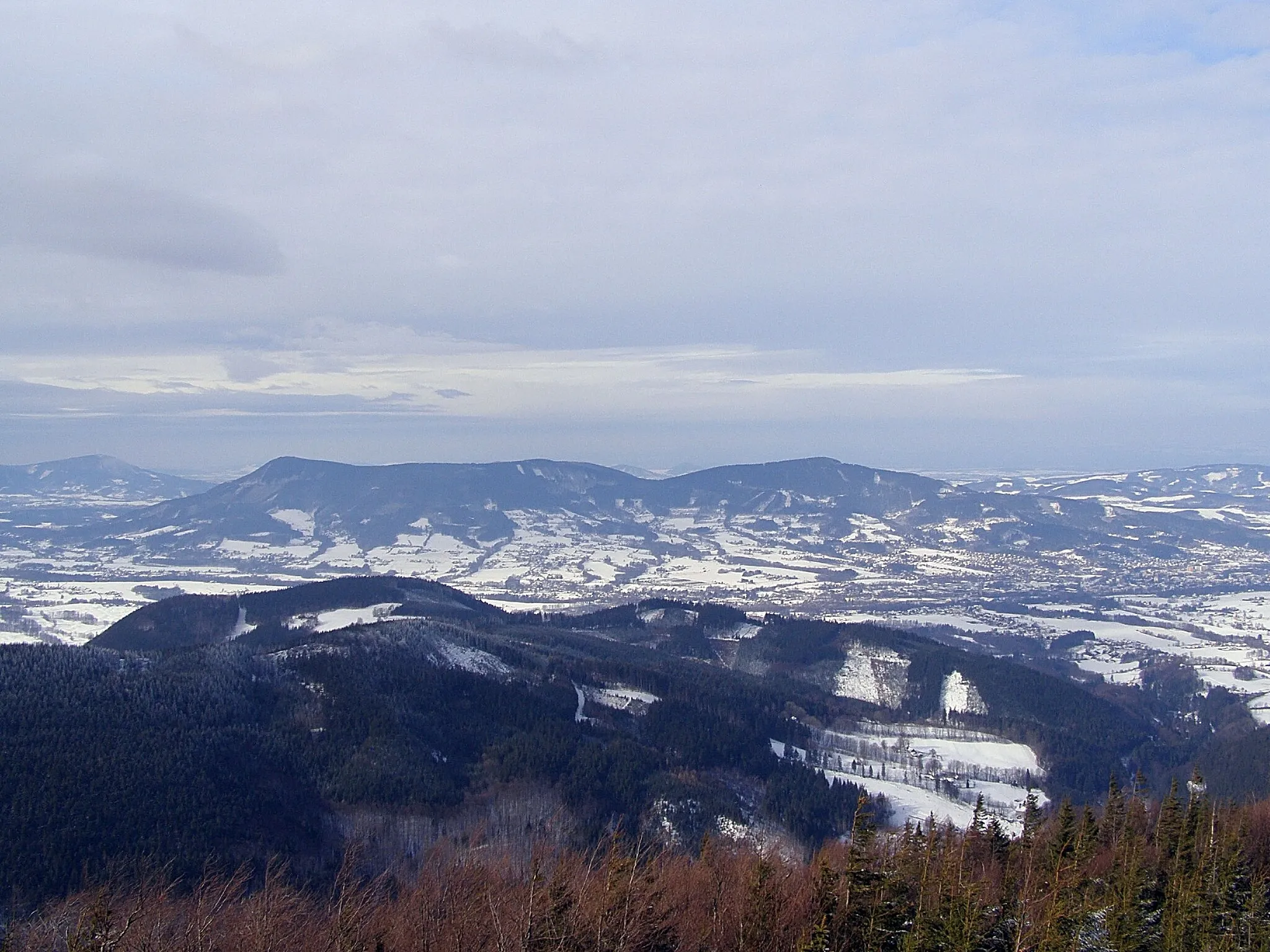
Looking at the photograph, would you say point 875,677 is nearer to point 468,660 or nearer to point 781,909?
point 468,660

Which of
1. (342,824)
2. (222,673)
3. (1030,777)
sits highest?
(222,673)

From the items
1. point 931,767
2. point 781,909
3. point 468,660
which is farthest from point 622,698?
point 781,909

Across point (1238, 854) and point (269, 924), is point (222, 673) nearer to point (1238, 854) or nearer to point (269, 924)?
point (269, 924)

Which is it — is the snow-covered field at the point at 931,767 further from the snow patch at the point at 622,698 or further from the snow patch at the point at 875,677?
the snow patch at the point at 875,677

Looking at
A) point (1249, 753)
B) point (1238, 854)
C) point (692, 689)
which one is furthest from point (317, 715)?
point (1249, 753)

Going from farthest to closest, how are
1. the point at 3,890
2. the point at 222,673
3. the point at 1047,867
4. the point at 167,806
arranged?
the point at 222,673 < the point at 167,806 < the point at 3,890 < the point at 1047,867

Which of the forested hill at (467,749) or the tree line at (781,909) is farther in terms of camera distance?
the forested hill at (467,749)

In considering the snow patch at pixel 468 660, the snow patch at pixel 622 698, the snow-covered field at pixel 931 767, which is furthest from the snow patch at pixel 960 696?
the snow patch at pixel 468 660

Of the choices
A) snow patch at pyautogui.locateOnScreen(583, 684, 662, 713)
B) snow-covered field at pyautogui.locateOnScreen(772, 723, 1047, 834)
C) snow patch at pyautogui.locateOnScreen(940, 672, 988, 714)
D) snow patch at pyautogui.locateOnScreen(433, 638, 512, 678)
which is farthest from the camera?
snow patch at pyautogui.locateOnScreen(940, 672, 988, 714)

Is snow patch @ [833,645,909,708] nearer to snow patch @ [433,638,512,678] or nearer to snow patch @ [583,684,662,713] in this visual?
snow patch @ [583,684,662,713]

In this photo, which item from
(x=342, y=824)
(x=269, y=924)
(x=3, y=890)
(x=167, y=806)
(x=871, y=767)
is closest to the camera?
(x=269, y=924)

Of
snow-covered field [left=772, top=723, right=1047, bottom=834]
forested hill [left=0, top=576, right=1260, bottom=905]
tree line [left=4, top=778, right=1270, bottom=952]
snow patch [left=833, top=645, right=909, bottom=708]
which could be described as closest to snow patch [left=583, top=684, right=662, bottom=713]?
forested hill [left=0, top=576, right=1260, bottom=905]
